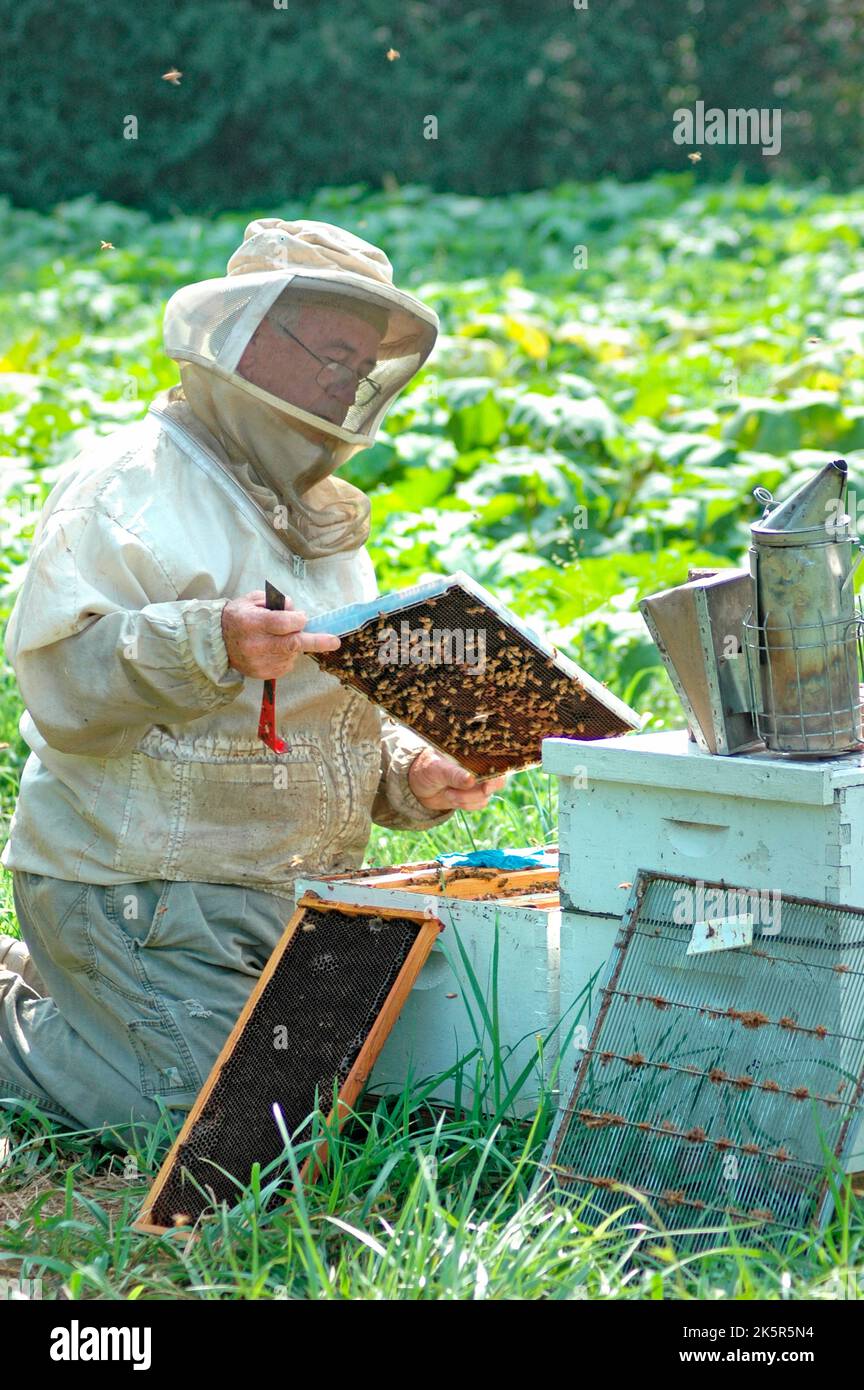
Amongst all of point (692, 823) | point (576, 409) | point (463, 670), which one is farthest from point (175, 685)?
point (576, 409)

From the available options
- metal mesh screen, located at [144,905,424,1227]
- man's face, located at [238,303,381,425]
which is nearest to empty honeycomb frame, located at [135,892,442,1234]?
metal mesh screen, located at [144,905,424,1227]

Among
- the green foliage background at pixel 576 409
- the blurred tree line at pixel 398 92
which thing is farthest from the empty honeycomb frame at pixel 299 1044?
the blurred tree line at pixel 398 92

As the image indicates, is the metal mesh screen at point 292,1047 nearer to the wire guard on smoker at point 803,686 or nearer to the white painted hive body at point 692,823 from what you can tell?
the white painted hive body at point 692,823

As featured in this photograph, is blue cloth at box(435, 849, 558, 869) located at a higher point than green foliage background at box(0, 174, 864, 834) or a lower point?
lower

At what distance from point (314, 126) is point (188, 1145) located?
756 inches

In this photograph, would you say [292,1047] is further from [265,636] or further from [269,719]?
[265,636]

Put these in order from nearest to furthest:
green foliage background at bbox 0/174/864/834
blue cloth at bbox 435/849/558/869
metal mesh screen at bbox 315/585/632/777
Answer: metal mesh screen at bbox 315/585/632/777 < blue cloth at bbox 435/849/558/869 < green foliage background at bbox 0/174/864/834

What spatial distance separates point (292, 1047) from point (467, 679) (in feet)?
2.45

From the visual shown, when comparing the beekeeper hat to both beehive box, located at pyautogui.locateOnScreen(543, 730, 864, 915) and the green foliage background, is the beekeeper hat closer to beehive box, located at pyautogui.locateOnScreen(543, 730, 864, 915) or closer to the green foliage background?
beehive box, located at pyautogui.locateOnScreen(543, 730, 864, 915)

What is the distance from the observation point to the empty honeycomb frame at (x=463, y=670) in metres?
2.90

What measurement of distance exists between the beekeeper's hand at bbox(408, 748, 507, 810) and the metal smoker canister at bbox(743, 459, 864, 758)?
102cm

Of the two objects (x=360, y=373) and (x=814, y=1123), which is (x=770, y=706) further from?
(x=360, y=373)

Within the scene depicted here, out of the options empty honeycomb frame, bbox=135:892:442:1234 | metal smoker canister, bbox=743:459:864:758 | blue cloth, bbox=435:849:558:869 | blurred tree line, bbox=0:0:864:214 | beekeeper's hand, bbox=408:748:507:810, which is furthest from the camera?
blurred tree line, bbox=0:0:864:214

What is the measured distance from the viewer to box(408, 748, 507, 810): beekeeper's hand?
354 cm
